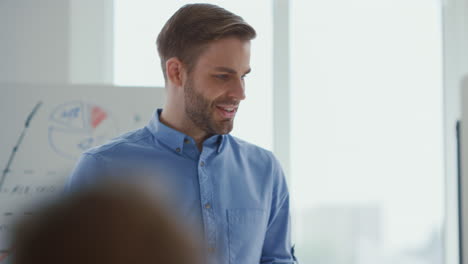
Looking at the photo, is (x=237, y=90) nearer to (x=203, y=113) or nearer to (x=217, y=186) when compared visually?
(x=203, y=113)

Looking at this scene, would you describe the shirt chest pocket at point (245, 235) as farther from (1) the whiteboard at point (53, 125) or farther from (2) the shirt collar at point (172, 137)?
(1) the whiteboard at point (53, 125)

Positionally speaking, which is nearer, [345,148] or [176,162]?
[176,162]

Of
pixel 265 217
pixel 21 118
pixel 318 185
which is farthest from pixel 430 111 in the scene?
pixel 21 118

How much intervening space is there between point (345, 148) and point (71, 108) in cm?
165

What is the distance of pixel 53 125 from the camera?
216 cm

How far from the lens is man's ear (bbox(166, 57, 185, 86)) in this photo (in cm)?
133

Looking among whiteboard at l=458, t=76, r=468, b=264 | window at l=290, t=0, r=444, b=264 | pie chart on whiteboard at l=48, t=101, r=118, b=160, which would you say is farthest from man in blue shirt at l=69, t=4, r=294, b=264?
window at l=290, t=0, r=444, b=264

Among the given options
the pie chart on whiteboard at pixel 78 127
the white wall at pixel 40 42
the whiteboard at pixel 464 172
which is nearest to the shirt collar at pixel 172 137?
the whiteboard at pixel 464 172

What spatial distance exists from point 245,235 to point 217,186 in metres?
0.15

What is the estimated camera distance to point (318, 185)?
2947 mm

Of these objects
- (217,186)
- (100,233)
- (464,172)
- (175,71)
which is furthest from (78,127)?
(100,233)

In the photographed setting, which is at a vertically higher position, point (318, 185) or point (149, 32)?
point (149, 32)

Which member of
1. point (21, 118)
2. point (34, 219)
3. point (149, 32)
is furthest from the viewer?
point (149, 32)

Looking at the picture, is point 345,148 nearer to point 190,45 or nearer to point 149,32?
Answer: point 149,32
